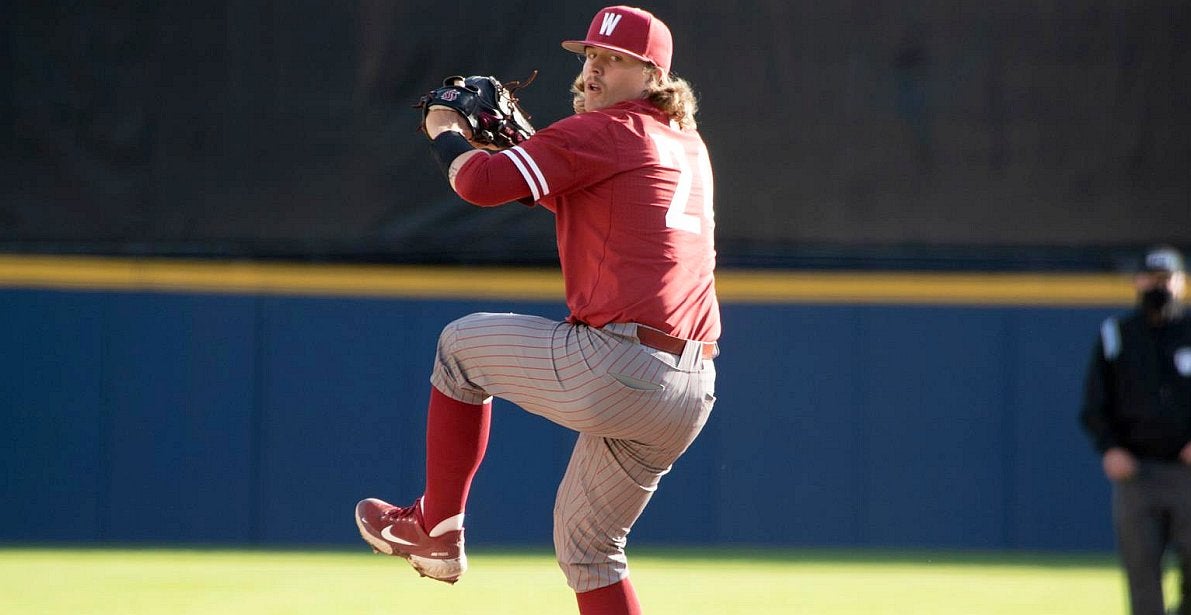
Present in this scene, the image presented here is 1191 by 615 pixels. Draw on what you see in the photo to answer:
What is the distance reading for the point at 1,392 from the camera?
1033cm

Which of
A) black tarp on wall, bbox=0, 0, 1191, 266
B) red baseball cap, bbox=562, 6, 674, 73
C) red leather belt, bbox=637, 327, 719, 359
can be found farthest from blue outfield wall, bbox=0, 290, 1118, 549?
red leather belt, bbox=637, 327, 719, 359

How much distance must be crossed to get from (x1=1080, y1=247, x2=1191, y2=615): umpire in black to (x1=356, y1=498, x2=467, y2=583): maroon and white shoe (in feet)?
10.1

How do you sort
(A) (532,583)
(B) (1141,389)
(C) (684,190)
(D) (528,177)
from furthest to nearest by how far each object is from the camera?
(A) (532,583)
(B) (1141,389)
(C) (684,190)
(D) (528,177)

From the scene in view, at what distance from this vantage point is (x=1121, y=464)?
5.89m

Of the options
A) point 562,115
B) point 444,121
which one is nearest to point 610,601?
point 444,121

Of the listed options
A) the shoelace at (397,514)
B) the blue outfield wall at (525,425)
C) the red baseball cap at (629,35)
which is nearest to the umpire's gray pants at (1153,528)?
the red baseball cap at (629,35)

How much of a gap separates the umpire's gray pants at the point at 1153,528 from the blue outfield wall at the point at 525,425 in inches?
184

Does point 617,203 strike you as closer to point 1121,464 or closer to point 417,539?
point 417,539

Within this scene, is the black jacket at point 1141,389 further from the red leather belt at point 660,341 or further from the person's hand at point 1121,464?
the red leather belt at point 660,341

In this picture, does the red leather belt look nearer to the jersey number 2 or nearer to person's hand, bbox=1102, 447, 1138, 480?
the jersey number 2

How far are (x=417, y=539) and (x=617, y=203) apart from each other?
1074 mm

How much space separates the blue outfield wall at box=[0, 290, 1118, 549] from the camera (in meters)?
10.4

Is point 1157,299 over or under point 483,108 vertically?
under

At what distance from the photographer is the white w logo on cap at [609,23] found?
13.1 ft
